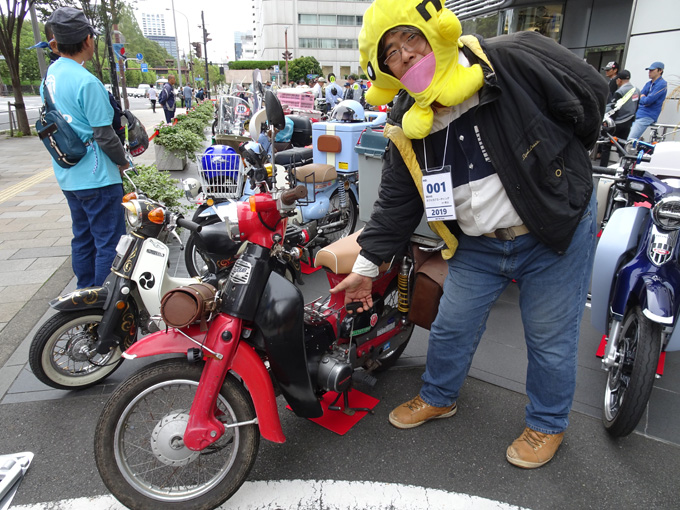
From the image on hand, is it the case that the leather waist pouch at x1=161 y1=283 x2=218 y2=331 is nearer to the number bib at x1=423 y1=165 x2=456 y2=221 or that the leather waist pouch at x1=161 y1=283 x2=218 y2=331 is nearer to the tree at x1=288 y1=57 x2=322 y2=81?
the number bib at x1=423 y1=165 x2=456 y2=221

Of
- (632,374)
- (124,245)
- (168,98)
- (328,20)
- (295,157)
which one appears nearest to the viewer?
(632,374)

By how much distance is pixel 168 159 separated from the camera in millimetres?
8633

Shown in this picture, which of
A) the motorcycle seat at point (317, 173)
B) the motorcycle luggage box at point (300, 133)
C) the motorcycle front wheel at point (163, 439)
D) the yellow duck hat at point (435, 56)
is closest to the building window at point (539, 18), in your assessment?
the motorcycle luggage box at point (300, 133)

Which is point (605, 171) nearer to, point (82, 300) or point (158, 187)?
point (82, 300)

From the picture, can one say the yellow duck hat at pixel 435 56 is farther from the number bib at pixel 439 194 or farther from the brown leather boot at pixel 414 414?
the brown leather boot at pixel 414 414

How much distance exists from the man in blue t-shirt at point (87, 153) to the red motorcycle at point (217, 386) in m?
1.68

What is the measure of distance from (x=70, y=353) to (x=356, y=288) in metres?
1.80

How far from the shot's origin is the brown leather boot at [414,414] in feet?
8.25

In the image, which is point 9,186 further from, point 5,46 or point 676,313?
point 676,313

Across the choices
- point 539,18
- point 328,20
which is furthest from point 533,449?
point 328,20

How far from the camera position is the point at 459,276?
220 centimetres

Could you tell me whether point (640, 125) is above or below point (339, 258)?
above

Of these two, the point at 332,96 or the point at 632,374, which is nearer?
the point at 632,374

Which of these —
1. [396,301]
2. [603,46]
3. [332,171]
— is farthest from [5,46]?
[603,46]
